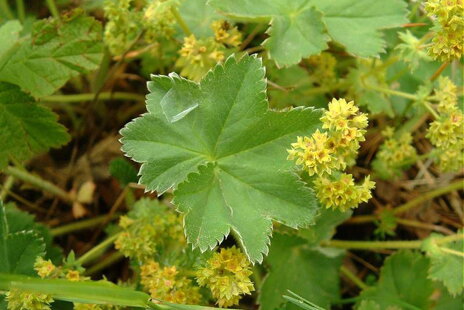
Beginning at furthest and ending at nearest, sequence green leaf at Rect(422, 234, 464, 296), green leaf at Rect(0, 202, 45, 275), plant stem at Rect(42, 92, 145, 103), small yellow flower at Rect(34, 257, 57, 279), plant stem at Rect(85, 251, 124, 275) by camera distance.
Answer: plant stem at Rect(42, 92, 145, 103), plant stem at Rect(85, 251, 124, 275), green leaf at Rect(422, 234, 464, 296), green leaf at Rect(0, 202, 45, 275), small yellow flower at Rect(34, 257, 57, 279)

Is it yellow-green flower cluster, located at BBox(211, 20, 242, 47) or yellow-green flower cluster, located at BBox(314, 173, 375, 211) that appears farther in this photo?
yellow-green flower cluster, located at BBox(211, 20, 242, 47)

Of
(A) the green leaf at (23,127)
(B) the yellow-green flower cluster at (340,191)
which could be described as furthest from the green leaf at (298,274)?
(A) the green leaf at (23,127)

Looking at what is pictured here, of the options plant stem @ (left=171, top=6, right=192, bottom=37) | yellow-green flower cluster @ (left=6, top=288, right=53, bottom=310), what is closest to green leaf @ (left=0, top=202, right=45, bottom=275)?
yellow-green flower cluster @ (left=6, top=288, right=53, bottom=310)

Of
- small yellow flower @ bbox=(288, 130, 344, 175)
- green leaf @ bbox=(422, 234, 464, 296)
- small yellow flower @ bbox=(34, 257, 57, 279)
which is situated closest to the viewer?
small yellow flower @ bbox=(288, 130, 344, 175)

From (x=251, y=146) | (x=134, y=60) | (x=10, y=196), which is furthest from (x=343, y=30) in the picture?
(x=10, y=196)

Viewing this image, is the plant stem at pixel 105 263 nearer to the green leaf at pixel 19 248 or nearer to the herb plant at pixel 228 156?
the herb plant at pixel 228 156

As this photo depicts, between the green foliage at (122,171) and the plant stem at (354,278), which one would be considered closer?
the green foliage at (122,171)

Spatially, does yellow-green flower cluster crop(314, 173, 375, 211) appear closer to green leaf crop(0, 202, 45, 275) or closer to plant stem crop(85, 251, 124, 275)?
green leaf crop(0, 202, 45, 275)

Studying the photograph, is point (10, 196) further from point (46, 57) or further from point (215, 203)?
point (215, 203)
